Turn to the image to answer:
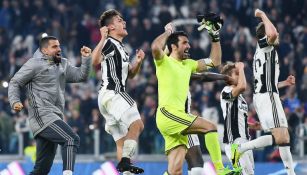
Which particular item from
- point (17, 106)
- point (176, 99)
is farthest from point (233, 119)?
point (17, 106)

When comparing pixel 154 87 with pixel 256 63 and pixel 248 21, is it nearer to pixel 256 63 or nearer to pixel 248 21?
pixel 248 21

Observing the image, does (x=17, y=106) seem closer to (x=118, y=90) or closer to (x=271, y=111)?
(x=118, y=90)

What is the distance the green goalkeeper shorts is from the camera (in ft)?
53.2

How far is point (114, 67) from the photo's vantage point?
16.8 metres

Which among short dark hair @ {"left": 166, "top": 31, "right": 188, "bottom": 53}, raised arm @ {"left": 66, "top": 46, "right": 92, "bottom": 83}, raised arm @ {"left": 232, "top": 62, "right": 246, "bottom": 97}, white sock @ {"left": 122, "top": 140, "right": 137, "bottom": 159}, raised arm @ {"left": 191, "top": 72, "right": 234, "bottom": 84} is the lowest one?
white sock @ {"left": 122, "top": 140, "right": 137, "bottom": 159}

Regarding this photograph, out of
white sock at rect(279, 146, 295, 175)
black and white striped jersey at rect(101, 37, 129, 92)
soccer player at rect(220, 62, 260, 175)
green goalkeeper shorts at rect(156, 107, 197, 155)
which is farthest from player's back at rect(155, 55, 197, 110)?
soccer player at rect(220, 62, 260, 175)

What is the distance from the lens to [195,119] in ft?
53.0

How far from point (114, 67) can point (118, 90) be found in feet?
1.05

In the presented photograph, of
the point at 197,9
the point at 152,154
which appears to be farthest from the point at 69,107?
the point at 197,9

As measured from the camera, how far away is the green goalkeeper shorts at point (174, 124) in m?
16.2

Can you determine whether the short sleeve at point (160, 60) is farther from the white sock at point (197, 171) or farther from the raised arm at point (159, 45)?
the white sock at point (197, 171)

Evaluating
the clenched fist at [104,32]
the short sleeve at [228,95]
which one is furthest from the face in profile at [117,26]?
the short sleeve at [228,95]

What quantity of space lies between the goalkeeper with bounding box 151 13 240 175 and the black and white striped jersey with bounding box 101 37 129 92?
53cm

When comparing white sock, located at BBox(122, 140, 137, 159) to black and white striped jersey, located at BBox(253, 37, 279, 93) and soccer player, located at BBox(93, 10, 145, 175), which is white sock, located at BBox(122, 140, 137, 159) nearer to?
soccer player, located at BBox(93, 10, 145, 175)
